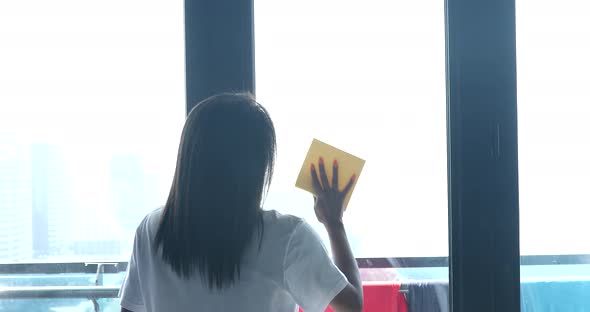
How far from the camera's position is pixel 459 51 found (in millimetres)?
1605

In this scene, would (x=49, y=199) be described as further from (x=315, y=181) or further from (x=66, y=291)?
(x=315, y=181)

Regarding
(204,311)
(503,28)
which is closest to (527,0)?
(503,28)

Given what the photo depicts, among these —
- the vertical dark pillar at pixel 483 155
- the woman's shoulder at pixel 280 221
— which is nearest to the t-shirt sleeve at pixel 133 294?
the woman's shoulder at pixel 280 221

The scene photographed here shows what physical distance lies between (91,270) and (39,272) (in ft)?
0.46

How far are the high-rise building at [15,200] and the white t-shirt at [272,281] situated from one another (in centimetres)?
66

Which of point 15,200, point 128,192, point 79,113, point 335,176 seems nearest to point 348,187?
point 335,176

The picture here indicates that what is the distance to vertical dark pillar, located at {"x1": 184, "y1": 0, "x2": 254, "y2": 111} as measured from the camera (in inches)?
60.8

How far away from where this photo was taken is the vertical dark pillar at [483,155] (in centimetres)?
161

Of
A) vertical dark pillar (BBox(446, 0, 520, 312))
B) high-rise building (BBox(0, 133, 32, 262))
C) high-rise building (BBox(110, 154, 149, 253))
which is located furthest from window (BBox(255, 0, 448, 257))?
high-rise building (BBox(0, 133, 32, 262))

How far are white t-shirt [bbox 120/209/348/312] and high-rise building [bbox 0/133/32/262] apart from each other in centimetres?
66

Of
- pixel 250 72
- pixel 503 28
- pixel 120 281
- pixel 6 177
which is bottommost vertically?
pixel 120 281

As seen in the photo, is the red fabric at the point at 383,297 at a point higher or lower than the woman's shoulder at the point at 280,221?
lower

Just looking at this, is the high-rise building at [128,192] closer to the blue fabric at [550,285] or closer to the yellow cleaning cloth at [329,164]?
the yellow cleaning cloth at [329,164]

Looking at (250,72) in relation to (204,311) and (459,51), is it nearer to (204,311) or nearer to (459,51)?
(459,51)
